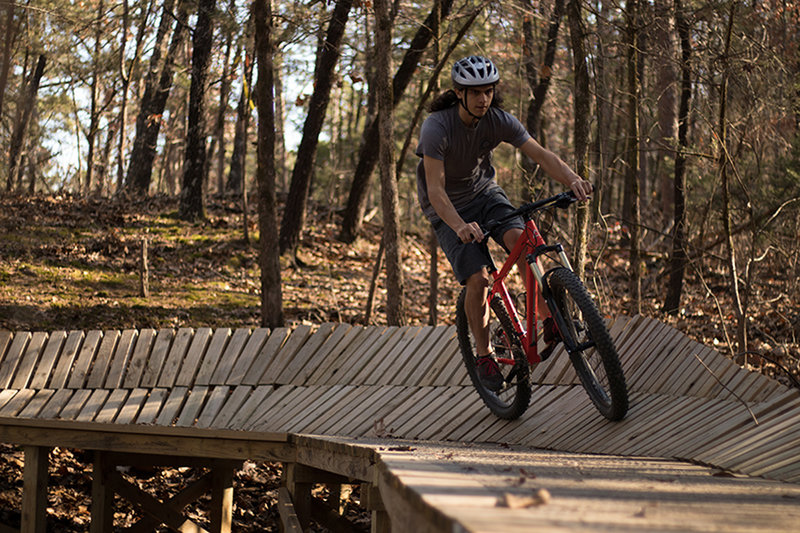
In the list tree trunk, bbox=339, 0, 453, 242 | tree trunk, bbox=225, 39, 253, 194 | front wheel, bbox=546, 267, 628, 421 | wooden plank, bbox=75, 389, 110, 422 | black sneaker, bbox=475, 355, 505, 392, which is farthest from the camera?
tree trunk, bbox=225, 39, 253, 194

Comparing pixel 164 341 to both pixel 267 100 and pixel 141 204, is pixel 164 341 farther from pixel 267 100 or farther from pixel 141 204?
pixel 141 204

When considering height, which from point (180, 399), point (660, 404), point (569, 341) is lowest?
point (180, 399)

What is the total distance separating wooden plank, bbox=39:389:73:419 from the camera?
723cm

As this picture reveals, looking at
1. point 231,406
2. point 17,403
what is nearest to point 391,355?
point 231,406

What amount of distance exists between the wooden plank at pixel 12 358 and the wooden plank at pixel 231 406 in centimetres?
217

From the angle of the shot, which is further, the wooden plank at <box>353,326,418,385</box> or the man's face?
the wooden plank at <box>353,326,418,385</box>

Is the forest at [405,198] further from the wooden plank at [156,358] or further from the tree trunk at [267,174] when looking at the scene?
the wooden plank at [156,358]

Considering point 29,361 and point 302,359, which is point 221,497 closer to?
point 302,359

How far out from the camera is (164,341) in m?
7.75

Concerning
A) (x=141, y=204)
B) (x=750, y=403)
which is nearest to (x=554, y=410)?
(x=750, y=403)

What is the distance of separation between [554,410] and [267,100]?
20.4ft

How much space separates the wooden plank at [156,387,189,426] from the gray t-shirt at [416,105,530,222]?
302 centimetres

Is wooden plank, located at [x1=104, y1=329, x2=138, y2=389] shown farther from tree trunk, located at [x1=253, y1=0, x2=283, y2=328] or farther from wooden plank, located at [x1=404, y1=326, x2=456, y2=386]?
tree trunk, located at [x1=253, y1=0, x2=283, y2=328]

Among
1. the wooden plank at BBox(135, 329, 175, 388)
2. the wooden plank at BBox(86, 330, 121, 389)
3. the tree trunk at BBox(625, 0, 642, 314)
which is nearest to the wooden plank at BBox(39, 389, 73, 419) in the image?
the wooden plank at BBox(86, 330, 121, 389)
